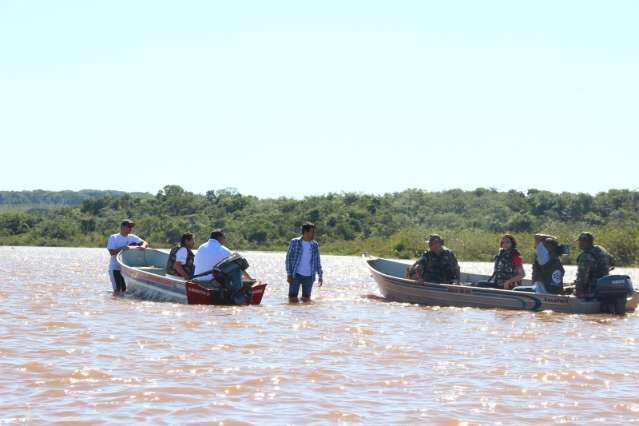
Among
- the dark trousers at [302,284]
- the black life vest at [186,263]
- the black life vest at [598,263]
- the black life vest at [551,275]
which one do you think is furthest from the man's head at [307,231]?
the black life vest at [598,263]

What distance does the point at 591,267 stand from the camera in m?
16.8

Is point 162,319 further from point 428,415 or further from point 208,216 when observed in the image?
point 208,216

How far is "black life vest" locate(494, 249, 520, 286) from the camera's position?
17.6 metres

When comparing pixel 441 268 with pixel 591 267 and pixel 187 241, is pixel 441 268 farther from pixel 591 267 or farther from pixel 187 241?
pixel 187 241

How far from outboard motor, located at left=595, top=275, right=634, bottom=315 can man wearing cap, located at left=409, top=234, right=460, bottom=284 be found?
270cm

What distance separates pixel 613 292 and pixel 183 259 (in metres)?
7.32

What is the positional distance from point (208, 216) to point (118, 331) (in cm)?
8504

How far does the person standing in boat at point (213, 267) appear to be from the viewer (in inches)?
643

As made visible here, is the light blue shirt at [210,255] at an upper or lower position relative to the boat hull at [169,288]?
upper

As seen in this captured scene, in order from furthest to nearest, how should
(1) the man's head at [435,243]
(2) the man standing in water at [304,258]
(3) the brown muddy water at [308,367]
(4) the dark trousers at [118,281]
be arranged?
(4) the dark trousers at [118,281] < (1) the man's head at [435,243] < (2) the man standing in water at [304,258] < (3) the brown muddy water at [308,367]

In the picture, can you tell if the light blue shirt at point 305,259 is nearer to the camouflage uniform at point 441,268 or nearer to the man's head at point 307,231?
the man's head at point 307,231

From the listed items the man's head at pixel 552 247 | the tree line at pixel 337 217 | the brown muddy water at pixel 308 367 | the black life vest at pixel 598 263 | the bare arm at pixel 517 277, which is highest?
the tree line at pixel 337 217

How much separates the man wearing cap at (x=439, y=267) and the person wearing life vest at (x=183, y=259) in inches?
163

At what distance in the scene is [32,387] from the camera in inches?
331
